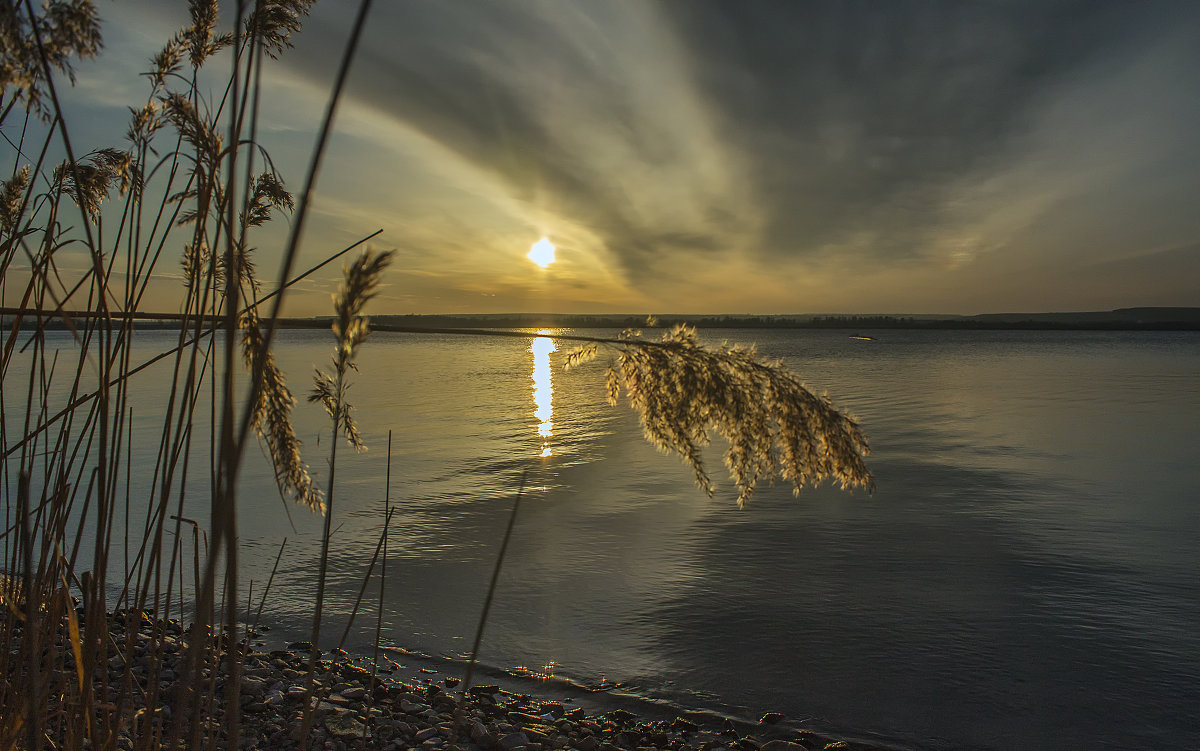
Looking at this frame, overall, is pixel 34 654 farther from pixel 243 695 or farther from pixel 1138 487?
pixel 1138 487

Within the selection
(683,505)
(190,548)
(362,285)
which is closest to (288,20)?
(362,285)

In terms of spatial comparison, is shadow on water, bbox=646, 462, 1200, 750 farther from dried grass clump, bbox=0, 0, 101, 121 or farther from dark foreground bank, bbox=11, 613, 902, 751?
dried grass clump, bbox=0, 0, 101, 121

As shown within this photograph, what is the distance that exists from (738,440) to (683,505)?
759 centimetres

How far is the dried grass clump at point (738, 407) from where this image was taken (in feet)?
6.56

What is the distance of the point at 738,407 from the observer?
2.01 metres

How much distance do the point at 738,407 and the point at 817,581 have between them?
5.40 meters

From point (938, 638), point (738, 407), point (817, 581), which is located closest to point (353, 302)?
point (738, 407)

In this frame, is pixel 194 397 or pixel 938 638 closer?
pixel 194 397

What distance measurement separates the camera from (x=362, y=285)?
1.01 meters

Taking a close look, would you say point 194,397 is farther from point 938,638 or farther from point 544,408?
point 544,408

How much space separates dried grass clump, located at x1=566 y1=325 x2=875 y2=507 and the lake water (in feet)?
2.91

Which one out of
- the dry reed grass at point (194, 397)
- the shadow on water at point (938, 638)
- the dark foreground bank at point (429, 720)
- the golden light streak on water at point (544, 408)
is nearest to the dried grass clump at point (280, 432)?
the dry reed grass at point (194, 397)

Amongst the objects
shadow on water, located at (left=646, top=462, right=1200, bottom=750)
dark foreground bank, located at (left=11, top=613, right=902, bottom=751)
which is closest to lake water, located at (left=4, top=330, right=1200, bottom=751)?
shadow on water, located at (left=646, top=462, right=1200, bottom=750)

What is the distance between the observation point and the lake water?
15.4ft
